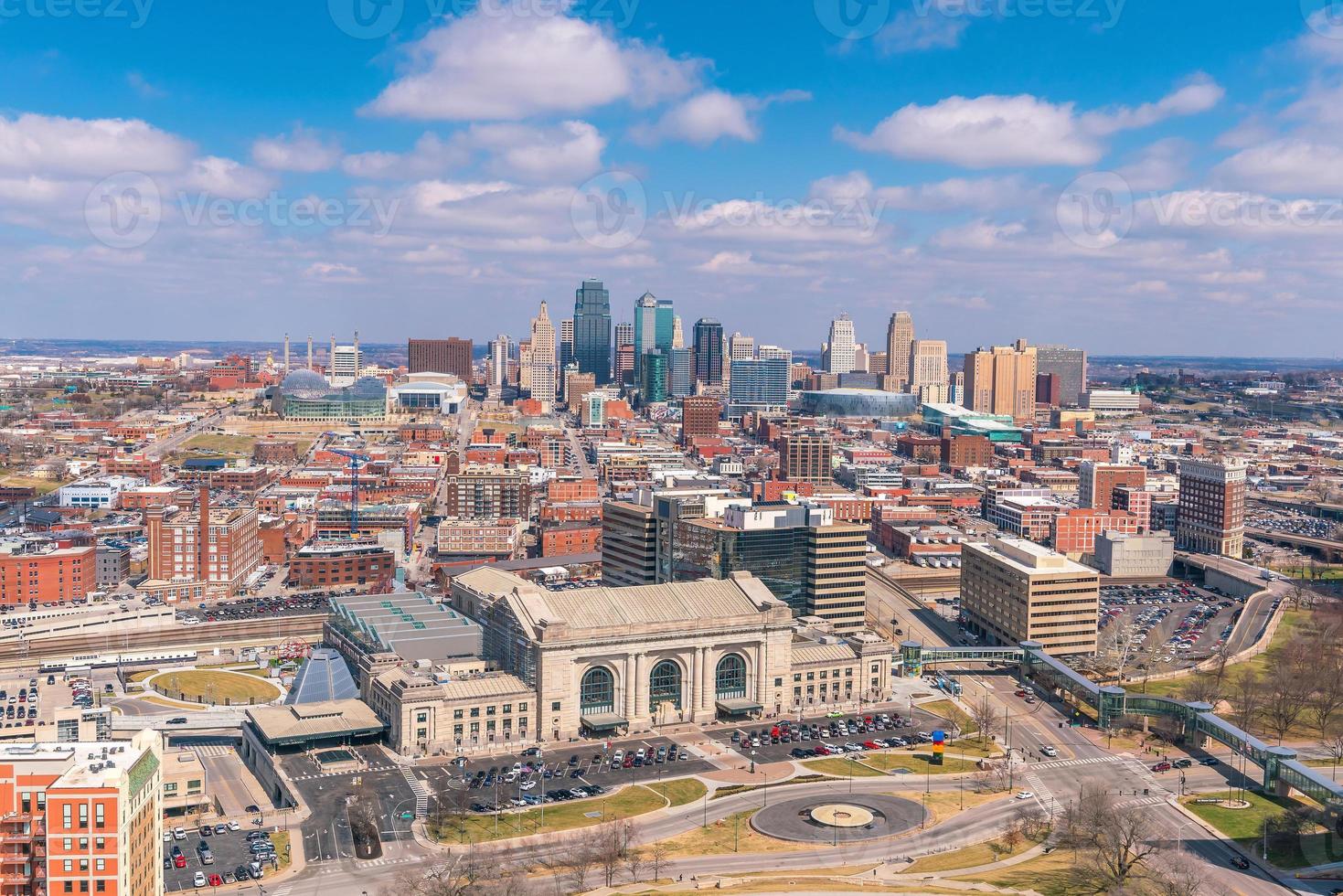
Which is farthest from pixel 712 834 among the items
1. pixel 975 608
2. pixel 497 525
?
pixel 497 525

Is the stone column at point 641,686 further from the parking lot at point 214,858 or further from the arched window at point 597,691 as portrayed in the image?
the parking lot at point 214,858

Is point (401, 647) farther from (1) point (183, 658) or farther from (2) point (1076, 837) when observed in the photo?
(2) point (1076, 837)

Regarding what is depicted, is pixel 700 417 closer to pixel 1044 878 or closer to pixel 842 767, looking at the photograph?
pixel 842 767

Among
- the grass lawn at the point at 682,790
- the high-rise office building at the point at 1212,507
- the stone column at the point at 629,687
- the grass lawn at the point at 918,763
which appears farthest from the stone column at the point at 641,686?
the high-rise office building at the point at 1212,507

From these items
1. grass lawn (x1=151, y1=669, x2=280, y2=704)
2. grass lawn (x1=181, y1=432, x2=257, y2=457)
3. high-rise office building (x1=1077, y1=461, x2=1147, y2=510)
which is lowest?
grass lawn (x1=151, y1=669, x2=280, y2=704)

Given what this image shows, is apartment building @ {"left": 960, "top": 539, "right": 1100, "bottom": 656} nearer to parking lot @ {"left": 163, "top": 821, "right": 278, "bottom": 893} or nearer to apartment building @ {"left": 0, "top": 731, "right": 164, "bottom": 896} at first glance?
parking lot @ {"left": 163, "top": 821, "right": 278, "bottom": 893}

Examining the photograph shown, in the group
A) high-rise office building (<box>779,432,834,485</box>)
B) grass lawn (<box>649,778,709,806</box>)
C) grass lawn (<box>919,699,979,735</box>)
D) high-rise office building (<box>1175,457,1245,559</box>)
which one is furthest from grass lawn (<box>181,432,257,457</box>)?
grass lawn (<box>649,778,709,806</box>)

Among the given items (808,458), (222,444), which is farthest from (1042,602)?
(222,444)
